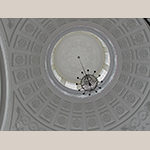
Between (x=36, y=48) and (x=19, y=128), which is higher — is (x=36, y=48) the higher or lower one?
the higher one

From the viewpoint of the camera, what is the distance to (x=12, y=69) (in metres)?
16.5

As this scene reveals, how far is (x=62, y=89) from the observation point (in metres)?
18.0

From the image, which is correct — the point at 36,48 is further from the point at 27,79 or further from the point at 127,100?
the point at 127,100

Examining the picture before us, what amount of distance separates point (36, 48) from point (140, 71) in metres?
6.33

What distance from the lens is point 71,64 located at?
19.6m

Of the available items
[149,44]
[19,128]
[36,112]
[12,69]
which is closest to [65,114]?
[36,112]

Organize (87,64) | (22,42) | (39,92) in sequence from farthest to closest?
(87,64) < (39,92) < (22,42)

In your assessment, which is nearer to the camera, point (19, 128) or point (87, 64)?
point (19, 128)

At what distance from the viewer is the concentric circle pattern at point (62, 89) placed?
16.0 m

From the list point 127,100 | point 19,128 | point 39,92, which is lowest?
point 127,100

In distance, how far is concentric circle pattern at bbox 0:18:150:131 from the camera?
1599 centimetres

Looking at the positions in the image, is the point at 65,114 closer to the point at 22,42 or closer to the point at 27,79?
the point at 27,79

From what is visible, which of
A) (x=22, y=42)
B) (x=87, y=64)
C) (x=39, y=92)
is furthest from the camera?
(x=87, y=64)

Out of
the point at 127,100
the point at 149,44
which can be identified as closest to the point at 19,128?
the point at 127,100
